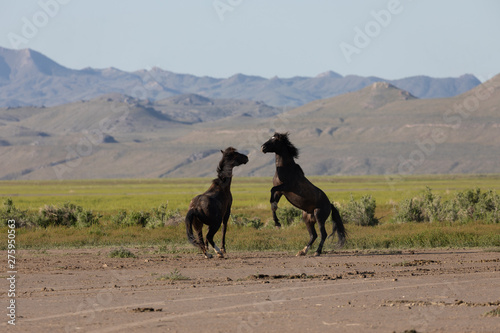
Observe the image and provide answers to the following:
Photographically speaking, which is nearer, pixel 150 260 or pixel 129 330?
pixel 129 330

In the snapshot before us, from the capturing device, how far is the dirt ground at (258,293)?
433 inches

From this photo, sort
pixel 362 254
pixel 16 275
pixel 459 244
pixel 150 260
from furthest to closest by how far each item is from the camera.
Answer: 1. pixel 459 244
2. pixel 362 254
3. pixel 150 260
4. pixel 16 275

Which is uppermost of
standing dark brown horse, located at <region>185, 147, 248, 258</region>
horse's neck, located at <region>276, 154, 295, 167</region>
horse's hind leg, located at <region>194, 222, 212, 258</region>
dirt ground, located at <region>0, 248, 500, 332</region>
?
horse's neck, located at <region>276, 154, 295, 167</region>

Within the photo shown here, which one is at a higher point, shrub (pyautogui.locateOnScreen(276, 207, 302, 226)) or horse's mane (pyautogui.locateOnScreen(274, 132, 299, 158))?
horse's mane (pyautogui.locateOnScreen(274, 132, 299, 158))

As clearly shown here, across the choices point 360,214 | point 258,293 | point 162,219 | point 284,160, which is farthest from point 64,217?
point 258,293

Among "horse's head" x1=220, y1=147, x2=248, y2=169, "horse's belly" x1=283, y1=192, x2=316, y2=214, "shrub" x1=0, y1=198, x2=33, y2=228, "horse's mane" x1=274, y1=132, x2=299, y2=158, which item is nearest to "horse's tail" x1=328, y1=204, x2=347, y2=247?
"horse's belly" x1=283, y1=192, x2=316, y2=214

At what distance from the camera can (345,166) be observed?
603 ft

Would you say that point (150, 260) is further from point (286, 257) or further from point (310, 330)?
point (310, 330)

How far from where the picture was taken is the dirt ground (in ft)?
36.1

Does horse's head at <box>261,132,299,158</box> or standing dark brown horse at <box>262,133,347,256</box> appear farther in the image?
horse's head at <box>261,132,299,158</box>

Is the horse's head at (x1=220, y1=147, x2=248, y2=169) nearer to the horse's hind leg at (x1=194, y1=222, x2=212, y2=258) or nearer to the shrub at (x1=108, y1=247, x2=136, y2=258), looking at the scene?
the horse's hind leg at (x1=194, y1=222, x2=212, y2=258)

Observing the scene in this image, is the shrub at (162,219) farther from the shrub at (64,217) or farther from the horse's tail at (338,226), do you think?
the horse's tail at (338,226)

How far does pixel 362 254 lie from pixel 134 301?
9.74 metres

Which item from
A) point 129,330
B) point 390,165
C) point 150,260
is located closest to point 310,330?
point 129,330
